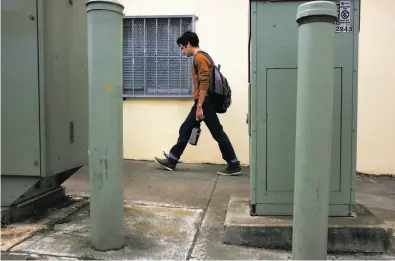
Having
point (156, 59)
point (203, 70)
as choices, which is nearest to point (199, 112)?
point (203, 70)

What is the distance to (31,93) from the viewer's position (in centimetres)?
271

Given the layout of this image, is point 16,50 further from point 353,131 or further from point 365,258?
point 365,258

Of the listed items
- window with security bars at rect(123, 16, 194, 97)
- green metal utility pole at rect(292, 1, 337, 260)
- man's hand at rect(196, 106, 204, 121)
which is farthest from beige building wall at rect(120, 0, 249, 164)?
green metal utility pole at rect(292, 1, 337, 260)

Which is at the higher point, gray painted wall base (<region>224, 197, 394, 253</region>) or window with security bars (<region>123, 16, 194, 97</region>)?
window with security bars (<region>123, 16, 194, 97</region>)

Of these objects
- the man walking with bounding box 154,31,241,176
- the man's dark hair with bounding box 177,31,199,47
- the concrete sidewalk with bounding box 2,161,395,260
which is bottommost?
the concrete sidewalk with bounding box 2,161,395,260

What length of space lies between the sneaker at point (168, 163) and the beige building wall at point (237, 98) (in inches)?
16.5

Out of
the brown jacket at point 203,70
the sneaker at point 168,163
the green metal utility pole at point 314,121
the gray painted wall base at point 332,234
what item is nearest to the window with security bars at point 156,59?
the brown jacket at point 203,70

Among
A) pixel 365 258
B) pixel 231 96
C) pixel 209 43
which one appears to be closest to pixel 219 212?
pixel 365 258

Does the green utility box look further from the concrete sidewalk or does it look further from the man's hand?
the man's hand

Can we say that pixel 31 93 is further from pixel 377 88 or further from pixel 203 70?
pixel 377 88

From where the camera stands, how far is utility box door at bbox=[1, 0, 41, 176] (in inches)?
105

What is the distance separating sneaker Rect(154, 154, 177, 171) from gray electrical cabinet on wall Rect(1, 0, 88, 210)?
1.99 meters

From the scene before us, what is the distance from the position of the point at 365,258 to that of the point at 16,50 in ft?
8.51

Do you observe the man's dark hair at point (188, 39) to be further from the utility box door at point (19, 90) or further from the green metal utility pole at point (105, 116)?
the green metal utility pole at point (105, 116)
